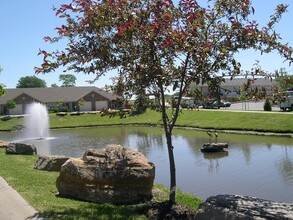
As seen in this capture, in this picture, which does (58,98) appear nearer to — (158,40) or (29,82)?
(29,82)

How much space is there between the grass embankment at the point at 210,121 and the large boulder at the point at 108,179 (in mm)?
15863

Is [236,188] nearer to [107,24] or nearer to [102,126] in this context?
[107,24]

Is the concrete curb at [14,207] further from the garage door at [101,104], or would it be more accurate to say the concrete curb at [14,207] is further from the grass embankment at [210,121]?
the garage door at [101,104]

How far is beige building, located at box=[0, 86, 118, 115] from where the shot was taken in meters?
78.6

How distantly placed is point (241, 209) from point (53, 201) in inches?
182

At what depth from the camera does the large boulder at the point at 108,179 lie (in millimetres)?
9406

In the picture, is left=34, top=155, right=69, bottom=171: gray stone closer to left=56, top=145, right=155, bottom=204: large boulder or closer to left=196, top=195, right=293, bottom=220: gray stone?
left=56, top=145, right=155, bottom=204: large boulder

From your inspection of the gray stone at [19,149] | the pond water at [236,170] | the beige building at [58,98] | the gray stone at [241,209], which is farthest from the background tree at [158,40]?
the beige building at [58,98]

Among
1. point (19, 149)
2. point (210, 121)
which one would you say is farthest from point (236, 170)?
point (210, 121)

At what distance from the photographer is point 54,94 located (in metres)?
83.8

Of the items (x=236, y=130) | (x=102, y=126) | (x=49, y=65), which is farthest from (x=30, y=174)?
(x=102, y=126)

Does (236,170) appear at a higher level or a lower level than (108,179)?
lower

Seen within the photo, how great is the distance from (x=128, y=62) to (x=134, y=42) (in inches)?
17.3

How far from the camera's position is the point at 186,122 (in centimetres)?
4412
